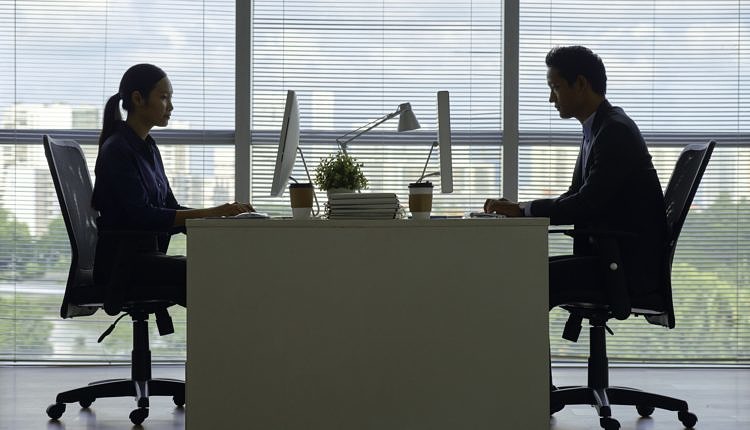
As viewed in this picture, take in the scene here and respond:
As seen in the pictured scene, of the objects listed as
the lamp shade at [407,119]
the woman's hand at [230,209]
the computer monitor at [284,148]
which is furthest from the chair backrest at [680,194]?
the woman's hand at [230,209]

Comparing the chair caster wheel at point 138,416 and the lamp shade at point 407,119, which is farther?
the lamp shade at point 407,119

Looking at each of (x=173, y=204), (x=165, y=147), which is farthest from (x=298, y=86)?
Result: (x=173, y=204)

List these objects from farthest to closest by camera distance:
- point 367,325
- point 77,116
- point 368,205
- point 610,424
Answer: point 77,116, point 610,424, point 368,205, point 367,325

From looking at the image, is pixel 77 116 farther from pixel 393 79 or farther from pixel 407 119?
pixel 407 119

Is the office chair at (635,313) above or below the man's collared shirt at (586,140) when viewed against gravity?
below

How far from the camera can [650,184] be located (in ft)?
9.78

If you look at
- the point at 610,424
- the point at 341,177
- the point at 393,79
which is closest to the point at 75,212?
the point at 341,177

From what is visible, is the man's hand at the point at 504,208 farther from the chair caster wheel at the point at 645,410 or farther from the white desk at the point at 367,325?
the chair caster wheel at the point at 645,410

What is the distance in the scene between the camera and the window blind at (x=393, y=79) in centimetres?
444

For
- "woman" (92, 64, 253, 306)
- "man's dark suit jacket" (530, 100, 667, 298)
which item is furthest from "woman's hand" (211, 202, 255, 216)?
"man's dark suit jacket" (530, 100, 667, 298)

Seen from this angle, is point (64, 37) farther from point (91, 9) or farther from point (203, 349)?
point (203, 349)

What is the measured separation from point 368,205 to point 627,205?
110cm

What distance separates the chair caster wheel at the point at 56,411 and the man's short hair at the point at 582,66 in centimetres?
233

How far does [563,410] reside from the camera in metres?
3.42
